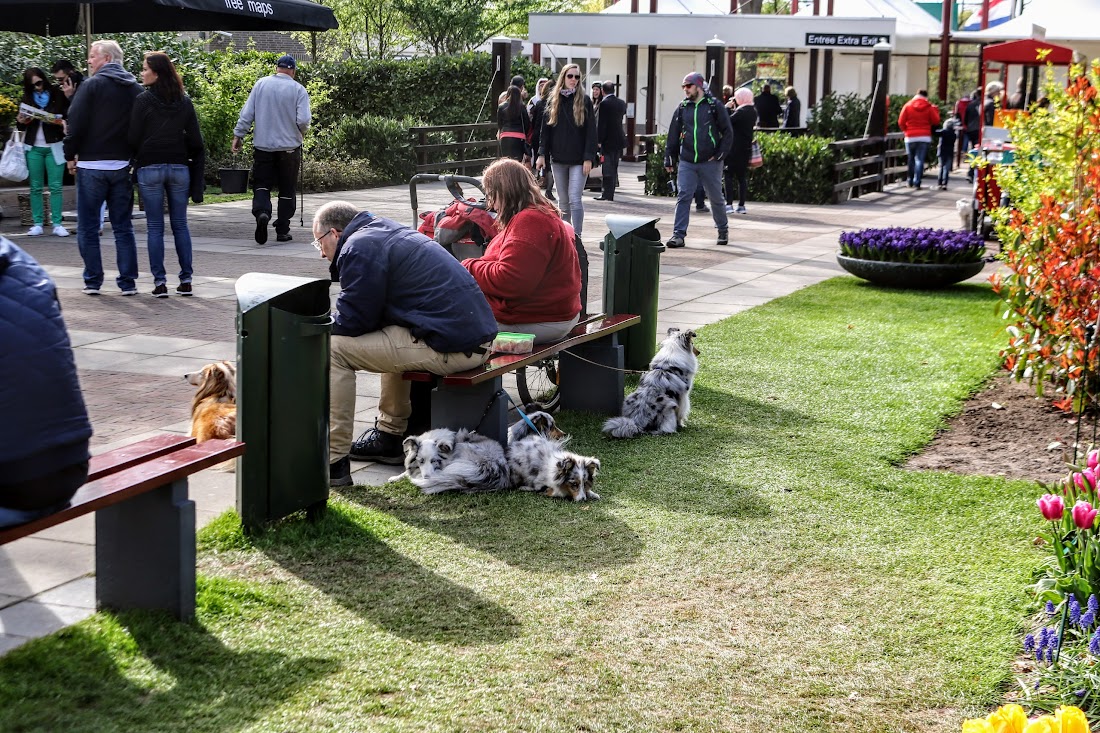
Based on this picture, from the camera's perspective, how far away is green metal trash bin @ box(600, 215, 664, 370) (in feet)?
28.1

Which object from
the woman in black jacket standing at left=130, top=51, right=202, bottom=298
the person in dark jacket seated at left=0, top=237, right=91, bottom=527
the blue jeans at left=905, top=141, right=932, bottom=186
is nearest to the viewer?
the person in dark jacket seated at left=0, top=237, right=91, bottom=527

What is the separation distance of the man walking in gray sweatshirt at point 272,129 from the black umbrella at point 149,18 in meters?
0.95

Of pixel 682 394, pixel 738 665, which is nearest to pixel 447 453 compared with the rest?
pixel 682 394

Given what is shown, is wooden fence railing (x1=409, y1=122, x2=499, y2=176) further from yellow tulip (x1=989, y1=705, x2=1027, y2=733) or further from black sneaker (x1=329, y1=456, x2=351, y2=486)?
yellow tulip (x1=989, y1=705, x2=1027, y2=733)

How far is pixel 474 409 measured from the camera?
6336 millimetres

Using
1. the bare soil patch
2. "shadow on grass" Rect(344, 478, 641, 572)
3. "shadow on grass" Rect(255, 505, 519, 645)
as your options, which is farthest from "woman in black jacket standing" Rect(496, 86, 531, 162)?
"shadow on grass" Rect(255, 505, 519, 645)

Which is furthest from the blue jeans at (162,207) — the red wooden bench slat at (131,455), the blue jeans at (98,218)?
the red wooden bench slat at (131,455)

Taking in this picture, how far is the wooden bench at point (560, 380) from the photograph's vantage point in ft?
20.6

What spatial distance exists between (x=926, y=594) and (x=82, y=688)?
2.97 meters

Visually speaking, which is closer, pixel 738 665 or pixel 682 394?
pixel 738 665

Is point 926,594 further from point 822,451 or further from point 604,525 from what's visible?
point 822,451

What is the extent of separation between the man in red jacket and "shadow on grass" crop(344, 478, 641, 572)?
19.6 m

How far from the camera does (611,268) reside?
854cm

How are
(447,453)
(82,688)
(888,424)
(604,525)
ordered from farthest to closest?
A: (888,424) → (447,453) → (604,525) → (82,688)
